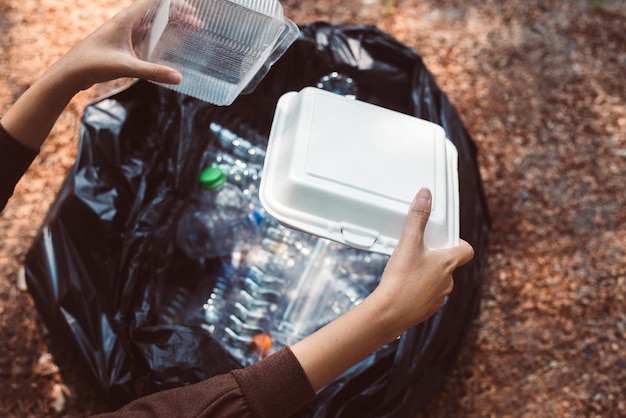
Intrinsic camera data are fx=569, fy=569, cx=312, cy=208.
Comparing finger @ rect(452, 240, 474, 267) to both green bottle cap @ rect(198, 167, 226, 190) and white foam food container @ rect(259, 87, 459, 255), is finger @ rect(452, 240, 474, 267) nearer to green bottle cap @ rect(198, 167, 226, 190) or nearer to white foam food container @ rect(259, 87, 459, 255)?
white foam food container @ rect(259, 87, 459, 255)

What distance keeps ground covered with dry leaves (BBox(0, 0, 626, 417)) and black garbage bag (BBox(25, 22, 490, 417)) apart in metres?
0.15

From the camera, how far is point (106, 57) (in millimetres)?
1050

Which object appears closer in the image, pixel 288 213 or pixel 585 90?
pixel 288 213

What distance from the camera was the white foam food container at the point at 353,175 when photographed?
1.08 meters

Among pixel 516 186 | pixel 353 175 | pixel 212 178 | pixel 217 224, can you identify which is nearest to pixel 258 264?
pixel 217 224

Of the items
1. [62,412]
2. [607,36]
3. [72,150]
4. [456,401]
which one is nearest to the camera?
[62,412]

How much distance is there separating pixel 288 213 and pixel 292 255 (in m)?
0.50

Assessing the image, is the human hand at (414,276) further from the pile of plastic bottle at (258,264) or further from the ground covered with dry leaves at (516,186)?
the ground covered with dry leaves at (516,186)

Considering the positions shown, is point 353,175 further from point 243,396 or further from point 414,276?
point 243,396

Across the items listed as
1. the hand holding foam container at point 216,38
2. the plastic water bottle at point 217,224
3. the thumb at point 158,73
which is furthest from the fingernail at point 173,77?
the plastic water bottle at point 217,224

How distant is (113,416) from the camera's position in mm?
925

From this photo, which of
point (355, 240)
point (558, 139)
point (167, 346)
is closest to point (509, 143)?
point (558, 139)

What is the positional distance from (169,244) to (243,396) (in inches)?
22.9

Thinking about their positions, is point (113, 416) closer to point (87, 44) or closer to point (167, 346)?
point (167, 346)
